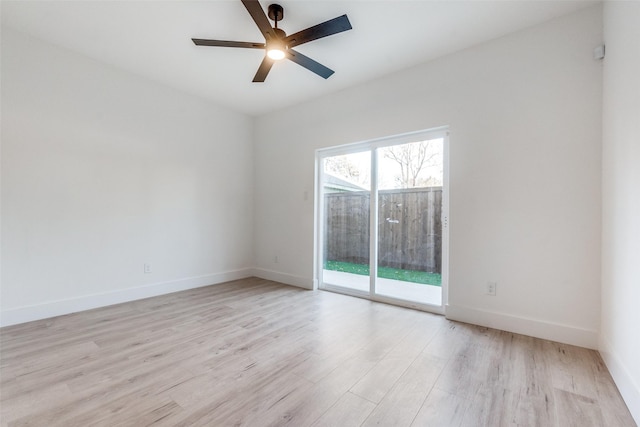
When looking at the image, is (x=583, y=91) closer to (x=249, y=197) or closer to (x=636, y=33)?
(x=636, y=33)

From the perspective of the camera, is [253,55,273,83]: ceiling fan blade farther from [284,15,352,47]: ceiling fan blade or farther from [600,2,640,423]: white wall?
[600,2,640,423]: white wall

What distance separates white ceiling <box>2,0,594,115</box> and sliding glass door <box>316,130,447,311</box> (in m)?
0.92

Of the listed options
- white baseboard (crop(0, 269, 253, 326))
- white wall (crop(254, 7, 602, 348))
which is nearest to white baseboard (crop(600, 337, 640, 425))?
white wall (crop(254, 7, 602, 348))

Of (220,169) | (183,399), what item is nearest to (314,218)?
(220,169)

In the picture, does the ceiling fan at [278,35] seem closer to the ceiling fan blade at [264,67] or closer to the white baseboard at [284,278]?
the ceiling fan blade at [264,67]

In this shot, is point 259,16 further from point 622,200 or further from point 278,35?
point 622,200

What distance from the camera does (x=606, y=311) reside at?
1.97 m

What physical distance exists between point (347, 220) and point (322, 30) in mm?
2328

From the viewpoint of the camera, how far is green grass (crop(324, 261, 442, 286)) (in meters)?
3.01

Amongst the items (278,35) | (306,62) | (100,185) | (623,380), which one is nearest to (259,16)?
(278,35)

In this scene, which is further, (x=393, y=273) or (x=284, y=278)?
(x=284, y=278)

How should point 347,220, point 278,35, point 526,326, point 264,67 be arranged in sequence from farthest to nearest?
point 347,220 < point 264,67 < point 526,326 < point 278,35

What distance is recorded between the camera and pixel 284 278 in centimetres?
421

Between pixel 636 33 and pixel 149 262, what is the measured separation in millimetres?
4747
